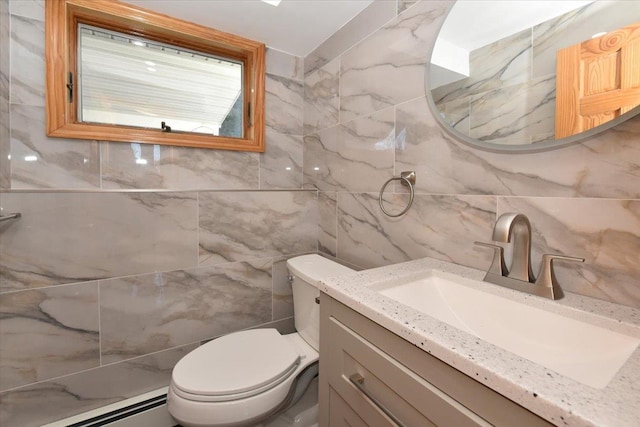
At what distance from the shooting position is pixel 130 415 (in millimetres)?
1286

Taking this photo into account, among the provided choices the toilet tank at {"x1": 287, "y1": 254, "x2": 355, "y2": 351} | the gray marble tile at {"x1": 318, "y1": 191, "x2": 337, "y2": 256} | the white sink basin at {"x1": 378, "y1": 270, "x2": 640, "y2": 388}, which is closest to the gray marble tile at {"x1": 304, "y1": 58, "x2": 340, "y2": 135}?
the gray marble tile at {"x1": 318, "y1": 191, "x2": 337, "y2": 256}

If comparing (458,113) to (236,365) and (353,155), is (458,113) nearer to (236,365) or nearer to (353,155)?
(353,155)

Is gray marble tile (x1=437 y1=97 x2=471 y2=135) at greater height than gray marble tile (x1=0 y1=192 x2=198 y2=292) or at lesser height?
greater

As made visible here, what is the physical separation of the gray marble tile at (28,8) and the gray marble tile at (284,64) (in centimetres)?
101

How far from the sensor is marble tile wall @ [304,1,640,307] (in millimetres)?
656

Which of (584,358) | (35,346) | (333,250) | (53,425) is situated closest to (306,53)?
(333,250)

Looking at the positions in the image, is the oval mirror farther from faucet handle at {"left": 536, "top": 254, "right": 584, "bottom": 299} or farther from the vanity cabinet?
the vanity cabinet

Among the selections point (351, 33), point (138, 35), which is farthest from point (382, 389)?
point (138, 35)

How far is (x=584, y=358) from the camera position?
56 centimetres

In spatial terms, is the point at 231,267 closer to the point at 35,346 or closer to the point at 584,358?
the point at 35,346

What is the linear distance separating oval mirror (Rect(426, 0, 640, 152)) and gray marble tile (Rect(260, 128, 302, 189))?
97 centimetres

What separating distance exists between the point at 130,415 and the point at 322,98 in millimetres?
1893

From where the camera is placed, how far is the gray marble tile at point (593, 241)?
0.63m

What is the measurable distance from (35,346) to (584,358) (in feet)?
6.15
